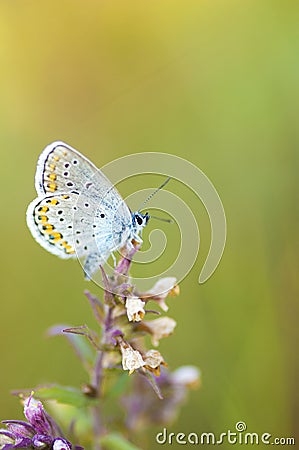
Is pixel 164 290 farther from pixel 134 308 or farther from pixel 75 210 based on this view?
pixel 75 210

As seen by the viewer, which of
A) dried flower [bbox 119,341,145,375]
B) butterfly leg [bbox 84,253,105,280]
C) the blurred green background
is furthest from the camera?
the blurred green background

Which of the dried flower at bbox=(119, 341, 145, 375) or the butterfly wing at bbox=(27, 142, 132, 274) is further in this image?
the butterfly wing at bbox=(27, 142, 132, 274)

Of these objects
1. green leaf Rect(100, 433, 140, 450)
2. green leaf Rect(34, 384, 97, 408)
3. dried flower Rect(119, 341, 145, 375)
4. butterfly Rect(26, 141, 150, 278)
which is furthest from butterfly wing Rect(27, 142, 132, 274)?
green leaf Rect(100, 433, 140, 450)

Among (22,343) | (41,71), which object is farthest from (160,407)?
(41,71)

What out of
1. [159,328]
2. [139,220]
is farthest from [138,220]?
[159,328]

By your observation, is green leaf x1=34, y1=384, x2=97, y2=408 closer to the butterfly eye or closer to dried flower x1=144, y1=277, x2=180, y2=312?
dried flower x1=144, y1=277, x2=180, y2=312

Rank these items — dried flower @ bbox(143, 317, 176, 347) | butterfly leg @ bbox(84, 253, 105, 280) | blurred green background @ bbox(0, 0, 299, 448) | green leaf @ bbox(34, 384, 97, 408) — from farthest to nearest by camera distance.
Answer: blurred green background @ bbox(0, 0, 299, 448), butterfly leg @ bbox(84, 253, 105, 280), dried flower @ bbox(143, 317, 176, 347), green leaf @ bbox(34, 384, 97, 408)

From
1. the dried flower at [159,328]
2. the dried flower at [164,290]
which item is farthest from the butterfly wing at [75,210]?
the dried flower at [159,328]

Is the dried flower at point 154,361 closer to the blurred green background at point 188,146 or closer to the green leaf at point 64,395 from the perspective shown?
the green leaf at point 64,395
